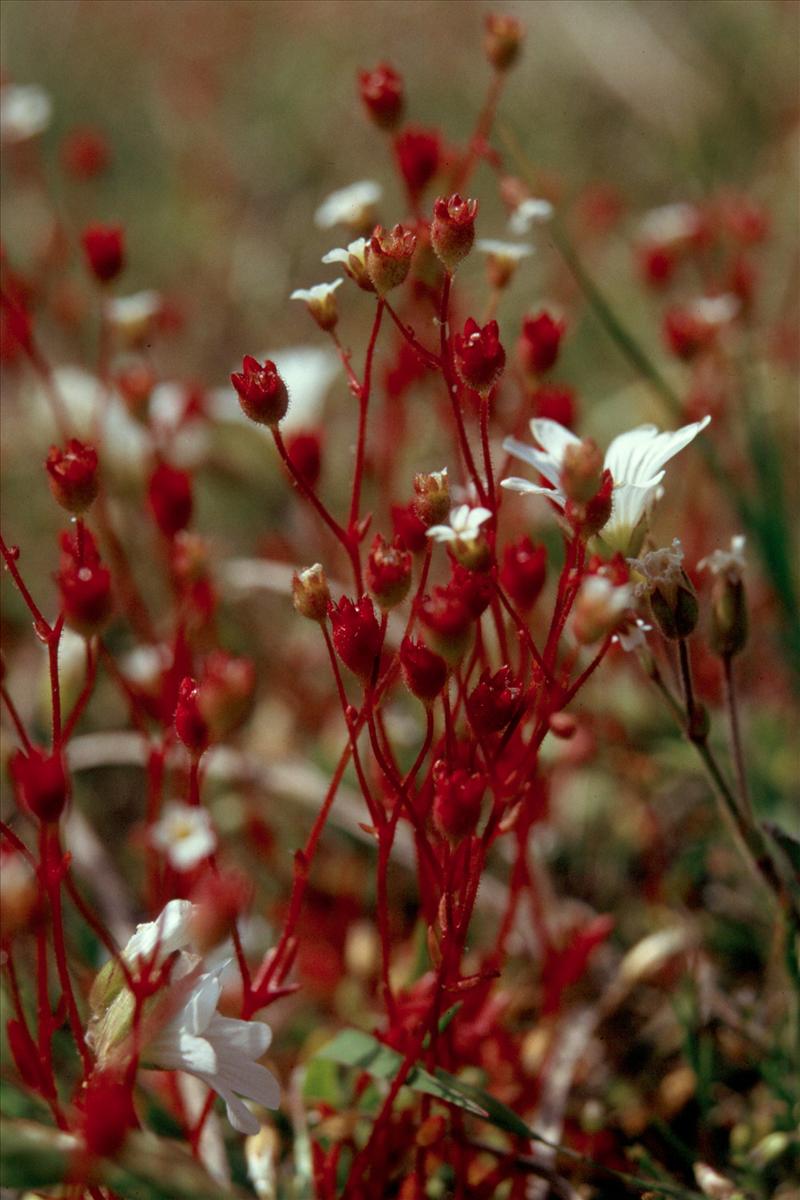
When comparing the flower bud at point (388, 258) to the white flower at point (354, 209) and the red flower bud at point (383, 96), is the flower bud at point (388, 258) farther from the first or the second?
the red flower bud at point (383, 96)

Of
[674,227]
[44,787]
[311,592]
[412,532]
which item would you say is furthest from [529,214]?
[674,227]

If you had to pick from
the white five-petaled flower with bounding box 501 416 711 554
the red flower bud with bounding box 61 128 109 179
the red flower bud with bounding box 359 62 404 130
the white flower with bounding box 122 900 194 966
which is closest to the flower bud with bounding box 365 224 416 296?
the white five-petaled flower with bounding box 501 416 711 554

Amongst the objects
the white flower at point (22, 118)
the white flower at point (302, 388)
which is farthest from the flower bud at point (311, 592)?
the white flower at point (22, 118)

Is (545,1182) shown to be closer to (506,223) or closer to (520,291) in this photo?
(520,291)

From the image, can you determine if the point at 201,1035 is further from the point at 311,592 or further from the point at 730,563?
the point at 730,563

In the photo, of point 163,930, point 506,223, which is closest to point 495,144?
point 506,223

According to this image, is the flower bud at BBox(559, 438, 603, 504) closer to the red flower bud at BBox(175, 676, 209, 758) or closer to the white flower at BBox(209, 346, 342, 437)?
the red flower bud at BBox(175, 676, 209, 758)
